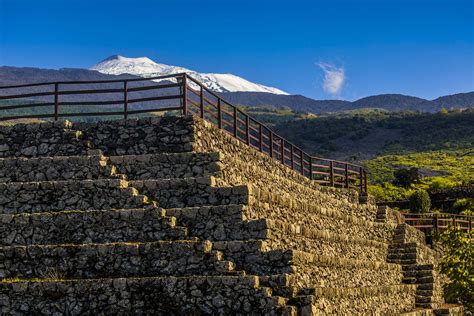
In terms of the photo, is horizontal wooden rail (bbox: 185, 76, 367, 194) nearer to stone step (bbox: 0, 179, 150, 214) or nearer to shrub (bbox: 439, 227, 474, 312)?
stone step (bbox: 0, 179, 150, 214)

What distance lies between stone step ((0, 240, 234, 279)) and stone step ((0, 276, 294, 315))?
70cm

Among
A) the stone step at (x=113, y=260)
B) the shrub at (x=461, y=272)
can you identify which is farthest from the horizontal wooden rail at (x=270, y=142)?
the shrub at (x=461, y=272)

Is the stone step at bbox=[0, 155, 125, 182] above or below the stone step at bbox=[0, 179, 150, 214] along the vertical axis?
above

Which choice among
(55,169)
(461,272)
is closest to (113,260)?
(55,169)

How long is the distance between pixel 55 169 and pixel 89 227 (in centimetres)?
334

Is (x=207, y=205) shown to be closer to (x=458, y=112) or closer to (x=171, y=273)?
(x=171, y=273)

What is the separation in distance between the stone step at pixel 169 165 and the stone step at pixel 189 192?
2.97 ft

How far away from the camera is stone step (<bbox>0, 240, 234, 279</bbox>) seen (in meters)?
21.6

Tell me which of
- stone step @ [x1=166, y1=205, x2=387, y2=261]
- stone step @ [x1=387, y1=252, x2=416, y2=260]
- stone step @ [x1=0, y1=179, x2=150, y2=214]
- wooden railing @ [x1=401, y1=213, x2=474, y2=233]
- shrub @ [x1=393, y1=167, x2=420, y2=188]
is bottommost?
stone step @ [x1=387, y1=252, x2=416, y2=260]

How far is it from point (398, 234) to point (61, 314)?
1909cm

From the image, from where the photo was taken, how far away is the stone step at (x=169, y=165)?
992 inches

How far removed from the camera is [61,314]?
70.0 ft

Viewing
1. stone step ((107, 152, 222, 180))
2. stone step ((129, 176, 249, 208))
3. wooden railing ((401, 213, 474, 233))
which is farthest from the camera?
wooden railing ((401, 213, 474, 233))

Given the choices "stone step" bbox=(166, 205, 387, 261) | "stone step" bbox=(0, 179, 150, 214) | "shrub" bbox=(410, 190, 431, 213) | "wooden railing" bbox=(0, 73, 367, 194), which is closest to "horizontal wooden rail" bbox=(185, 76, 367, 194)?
"wooden railing" bbox=(0, 73, 367, 194)
